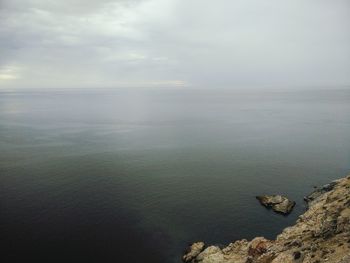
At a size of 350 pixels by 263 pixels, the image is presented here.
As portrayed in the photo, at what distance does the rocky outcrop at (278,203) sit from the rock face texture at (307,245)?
10.2 metres

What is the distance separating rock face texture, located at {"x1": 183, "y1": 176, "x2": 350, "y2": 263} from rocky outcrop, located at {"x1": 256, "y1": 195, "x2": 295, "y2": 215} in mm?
10191

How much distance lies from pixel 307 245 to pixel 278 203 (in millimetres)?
36406

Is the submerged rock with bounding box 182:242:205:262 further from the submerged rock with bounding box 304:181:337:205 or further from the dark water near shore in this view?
the submerged rock with bounding box 304:181:337:205

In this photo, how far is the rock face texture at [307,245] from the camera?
48938 millimetres

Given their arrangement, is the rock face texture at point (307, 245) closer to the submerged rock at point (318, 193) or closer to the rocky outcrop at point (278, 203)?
the rocky outcrop at point (278, 203)

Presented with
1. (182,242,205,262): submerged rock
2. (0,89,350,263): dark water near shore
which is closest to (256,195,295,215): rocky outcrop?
(0,89,350,263): dark water near shore

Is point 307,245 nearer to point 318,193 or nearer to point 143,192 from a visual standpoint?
point 318,193

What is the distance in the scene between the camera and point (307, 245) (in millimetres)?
53688

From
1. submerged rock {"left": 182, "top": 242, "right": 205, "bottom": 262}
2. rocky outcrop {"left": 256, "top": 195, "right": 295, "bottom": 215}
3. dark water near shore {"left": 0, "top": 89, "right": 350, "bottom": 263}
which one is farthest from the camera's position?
rocky outcrop {"left": 256, "top": 195, "right": 295, "bottom": 215}

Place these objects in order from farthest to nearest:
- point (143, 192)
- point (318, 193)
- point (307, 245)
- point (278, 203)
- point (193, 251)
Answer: point (143, 192), point (318, 193), point (278, 203), point (193, 251), point (307, 245)

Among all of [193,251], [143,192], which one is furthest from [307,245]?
[143,192]

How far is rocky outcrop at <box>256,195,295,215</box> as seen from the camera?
86.2 meters

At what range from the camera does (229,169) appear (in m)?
125

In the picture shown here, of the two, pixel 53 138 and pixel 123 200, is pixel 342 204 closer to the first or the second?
→ pixel 123 200
